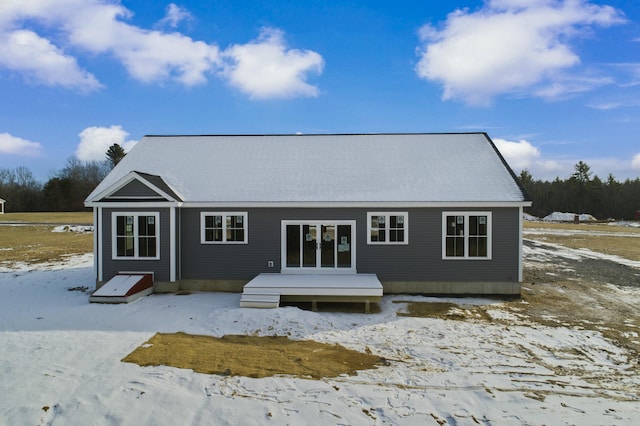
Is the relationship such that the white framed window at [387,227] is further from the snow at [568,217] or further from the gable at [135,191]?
the snow at [568,217]

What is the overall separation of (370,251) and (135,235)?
7.56 meters

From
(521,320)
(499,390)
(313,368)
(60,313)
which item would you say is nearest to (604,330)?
(521,320)

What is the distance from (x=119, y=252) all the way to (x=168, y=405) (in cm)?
857

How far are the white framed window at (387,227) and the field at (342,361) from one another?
185cm

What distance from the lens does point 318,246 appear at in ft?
41.8

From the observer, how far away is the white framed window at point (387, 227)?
1259cm

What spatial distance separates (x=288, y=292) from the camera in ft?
36.0

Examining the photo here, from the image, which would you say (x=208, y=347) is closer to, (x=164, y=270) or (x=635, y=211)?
(x=164, y=270)

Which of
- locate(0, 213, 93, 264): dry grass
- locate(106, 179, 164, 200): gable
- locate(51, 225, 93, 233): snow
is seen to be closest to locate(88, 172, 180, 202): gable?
locate(106, 179, 164, 200): gable

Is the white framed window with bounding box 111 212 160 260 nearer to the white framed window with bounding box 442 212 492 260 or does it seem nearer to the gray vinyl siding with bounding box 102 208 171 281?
the gray vinyl siding with bounding box 102 208 171 281

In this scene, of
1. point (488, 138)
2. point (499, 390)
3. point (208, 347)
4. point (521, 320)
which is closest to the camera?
point (499, 390)

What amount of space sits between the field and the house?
3.11 ft

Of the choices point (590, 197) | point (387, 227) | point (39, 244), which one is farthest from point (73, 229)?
point (590, 197)

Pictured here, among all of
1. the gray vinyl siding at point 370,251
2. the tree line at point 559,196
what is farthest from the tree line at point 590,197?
the gray vinyl siding at point 370,251
